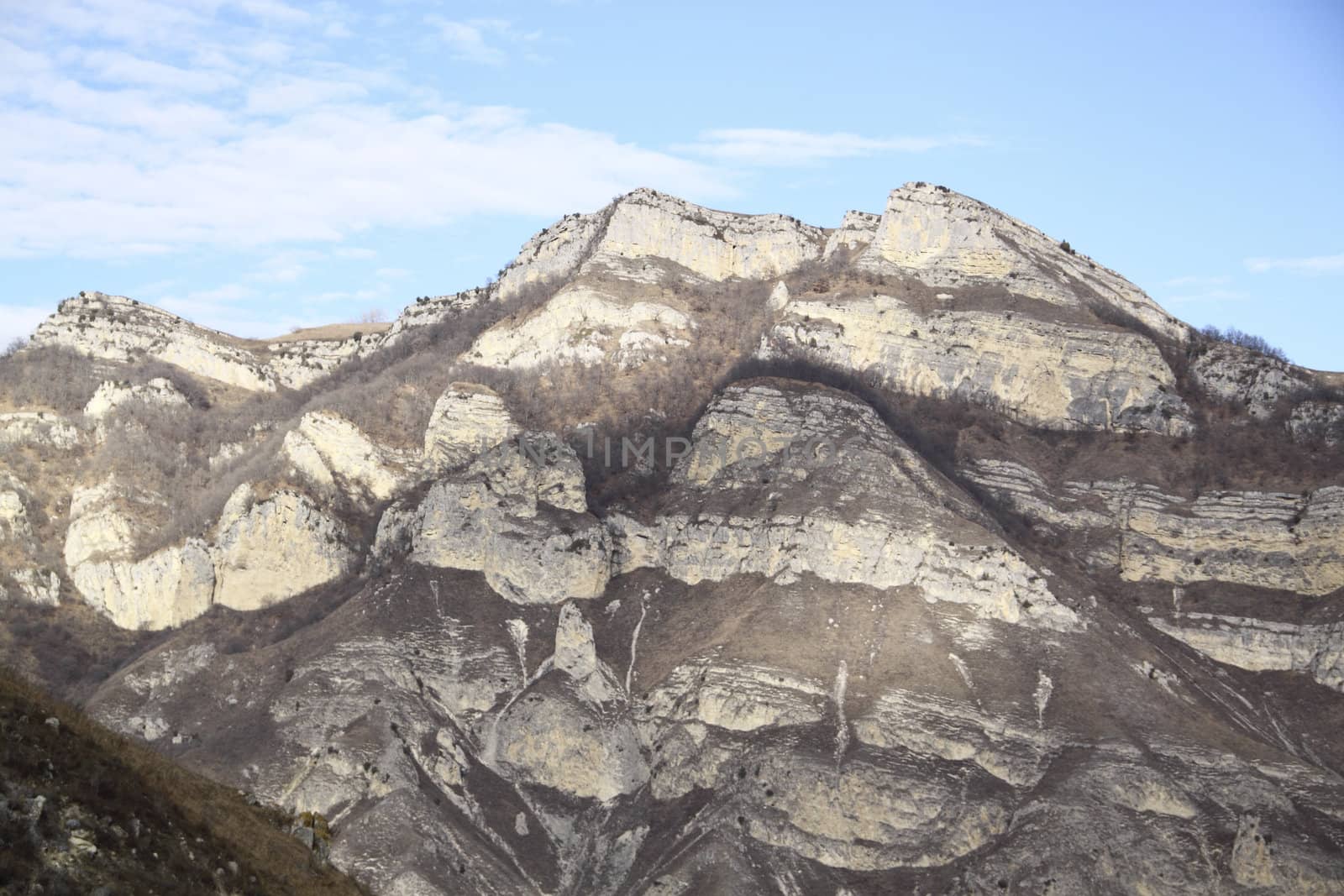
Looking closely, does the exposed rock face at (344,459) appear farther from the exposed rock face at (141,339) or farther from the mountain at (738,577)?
the exposed rock face at (141,339)

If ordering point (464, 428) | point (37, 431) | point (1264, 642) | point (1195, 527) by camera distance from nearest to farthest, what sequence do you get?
point (1264, 642) < point (1195, 527) < point (464, 428) < point (37, 431)

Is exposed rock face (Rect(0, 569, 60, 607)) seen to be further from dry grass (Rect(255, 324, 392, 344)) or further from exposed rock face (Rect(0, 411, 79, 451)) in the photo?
dry grass (Rect(255, 324, 392, 344))

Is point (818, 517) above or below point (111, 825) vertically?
above

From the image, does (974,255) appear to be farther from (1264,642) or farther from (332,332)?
(332,332)

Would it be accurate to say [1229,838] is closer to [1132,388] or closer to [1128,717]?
[1128,717]

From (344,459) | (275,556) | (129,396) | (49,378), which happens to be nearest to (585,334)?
(344,459)

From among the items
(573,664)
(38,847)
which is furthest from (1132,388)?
(38,847)

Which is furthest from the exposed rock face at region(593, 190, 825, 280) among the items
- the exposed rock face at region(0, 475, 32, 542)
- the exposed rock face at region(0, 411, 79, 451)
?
the exposed rock face at region(0, 475, 32, 542)
